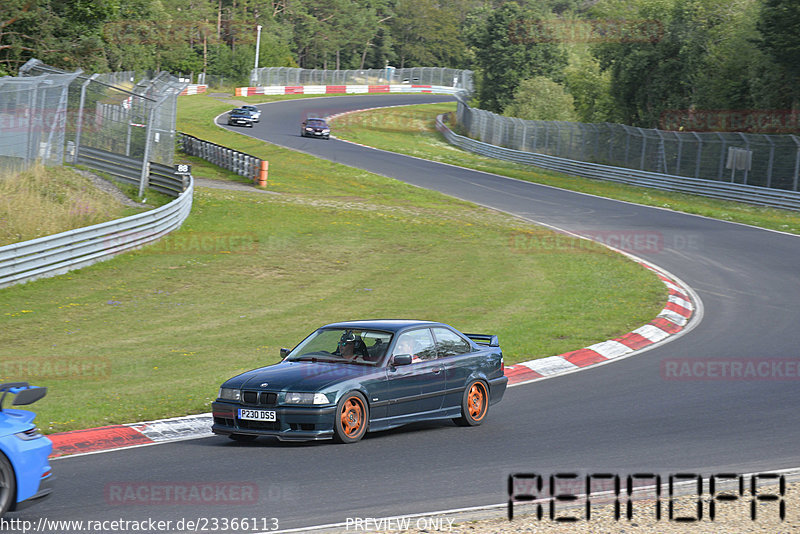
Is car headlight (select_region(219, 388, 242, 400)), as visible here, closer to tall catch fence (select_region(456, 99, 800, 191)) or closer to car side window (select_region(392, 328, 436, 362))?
car side window (select_region(392, 328, 436, 362))

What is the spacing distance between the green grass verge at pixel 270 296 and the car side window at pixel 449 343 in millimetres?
2987

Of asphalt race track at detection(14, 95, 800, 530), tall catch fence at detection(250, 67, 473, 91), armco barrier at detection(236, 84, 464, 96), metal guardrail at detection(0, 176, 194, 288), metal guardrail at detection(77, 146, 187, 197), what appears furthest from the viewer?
tall catch fence at detection(250, 67, 473, 91)

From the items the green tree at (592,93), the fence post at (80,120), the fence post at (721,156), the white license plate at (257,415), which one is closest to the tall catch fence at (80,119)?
the fence post at (80,120)

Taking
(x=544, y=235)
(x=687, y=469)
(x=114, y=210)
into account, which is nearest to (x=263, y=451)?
(x=687, y=469)

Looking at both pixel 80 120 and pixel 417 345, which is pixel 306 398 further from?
pixel 80 120

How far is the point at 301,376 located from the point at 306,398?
457 millimetres

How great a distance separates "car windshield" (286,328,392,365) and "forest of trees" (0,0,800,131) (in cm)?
3440

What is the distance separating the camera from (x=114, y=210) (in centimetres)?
2548

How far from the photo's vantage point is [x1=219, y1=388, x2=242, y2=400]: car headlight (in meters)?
9.31

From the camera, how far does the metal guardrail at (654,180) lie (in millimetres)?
36312

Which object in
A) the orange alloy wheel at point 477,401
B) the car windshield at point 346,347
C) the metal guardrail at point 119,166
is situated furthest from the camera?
the metal guardrail at point 119,166

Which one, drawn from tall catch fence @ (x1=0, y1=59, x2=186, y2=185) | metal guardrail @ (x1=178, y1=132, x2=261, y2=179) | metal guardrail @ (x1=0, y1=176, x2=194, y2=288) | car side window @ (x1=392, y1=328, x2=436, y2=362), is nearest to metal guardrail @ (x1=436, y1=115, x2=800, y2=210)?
metal guardrail @ (x1=178, y1=132, x2=261, y2=179)

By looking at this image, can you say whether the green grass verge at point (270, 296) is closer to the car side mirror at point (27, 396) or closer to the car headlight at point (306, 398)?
the car headlight at point (306, 398)

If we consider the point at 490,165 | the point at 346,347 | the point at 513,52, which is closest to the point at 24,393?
the point at 346,347
